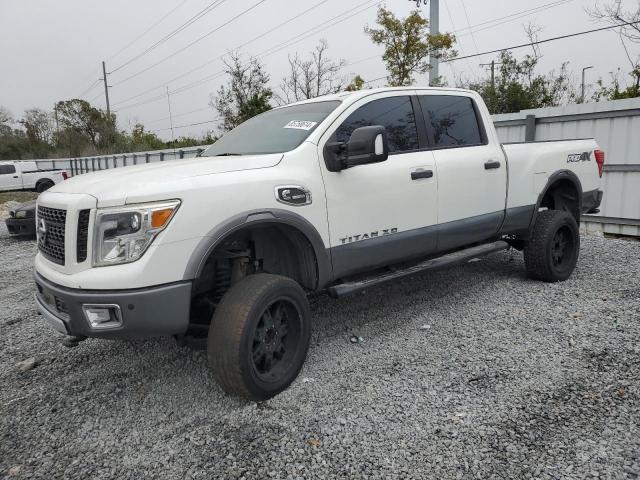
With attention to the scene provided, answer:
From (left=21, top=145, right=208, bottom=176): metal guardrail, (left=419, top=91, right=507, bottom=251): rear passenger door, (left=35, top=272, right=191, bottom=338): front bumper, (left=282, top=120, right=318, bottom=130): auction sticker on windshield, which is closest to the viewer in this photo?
(left=35, top=272, right=191, bottom=338): front bumper

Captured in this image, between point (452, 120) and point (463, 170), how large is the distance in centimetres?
53

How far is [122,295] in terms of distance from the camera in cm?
251

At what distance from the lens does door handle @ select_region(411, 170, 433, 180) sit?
3.82 m

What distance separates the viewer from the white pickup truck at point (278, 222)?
8.45 ft

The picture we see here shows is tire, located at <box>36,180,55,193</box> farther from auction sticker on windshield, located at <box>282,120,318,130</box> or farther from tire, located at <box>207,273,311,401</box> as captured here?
tire, located at <box>207,273,311,401</box>

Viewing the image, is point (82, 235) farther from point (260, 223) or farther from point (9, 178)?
point (9, 178)

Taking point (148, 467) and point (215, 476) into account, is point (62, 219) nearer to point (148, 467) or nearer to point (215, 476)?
point (148, 467)

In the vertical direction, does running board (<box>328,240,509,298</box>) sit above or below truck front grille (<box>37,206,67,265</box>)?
below

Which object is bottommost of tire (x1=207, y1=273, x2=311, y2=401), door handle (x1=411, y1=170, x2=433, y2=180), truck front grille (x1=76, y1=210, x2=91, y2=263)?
tire (x1=207, y1=273, x2=311, y2=401)

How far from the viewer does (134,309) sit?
254cm

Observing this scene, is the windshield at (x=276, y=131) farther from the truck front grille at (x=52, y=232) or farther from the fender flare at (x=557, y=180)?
the fender flare at (x=557, y=180)

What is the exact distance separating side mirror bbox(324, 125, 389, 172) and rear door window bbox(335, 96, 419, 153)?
1.04 feet

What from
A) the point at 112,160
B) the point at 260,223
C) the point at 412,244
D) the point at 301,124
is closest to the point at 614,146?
the point at 412,244

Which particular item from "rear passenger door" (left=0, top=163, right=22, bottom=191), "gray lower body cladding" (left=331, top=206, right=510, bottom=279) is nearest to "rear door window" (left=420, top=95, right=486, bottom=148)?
"gray lower body cladding" (left=331, top=206, right=510, bottom=279)
